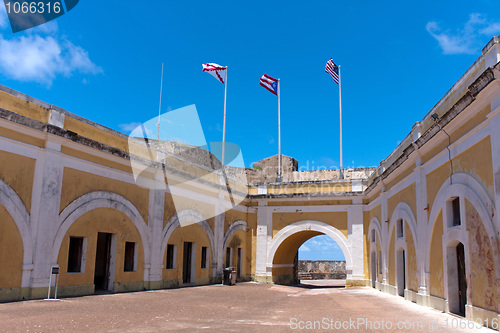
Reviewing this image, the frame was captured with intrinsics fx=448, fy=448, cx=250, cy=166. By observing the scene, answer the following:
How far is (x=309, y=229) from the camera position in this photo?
71.5ft

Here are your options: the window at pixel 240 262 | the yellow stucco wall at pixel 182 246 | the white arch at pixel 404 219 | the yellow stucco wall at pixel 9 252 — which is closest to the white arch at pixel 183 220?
the yellow stucco wall at pixel 182 246

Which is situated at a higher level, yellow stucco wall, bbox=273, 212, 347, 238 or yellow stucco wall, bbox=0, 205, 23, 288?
yellow stucco wall, bbox=273, 212, 347, 238

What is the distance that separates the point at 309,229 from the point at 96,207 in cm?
1155

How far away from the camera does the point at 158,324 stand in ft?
26.1

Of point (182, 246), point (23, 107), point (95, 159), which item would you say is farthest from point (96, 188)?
point (182, 246)

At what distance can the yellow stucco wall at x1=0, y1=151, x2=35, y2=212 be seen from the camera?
34.8ft

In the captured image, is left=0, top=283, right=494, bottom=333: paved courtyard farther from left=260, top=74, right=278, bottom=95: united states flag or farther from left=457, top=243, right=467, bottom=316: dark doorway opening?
left=260, top=74, right=278, bottom=95: united states flag

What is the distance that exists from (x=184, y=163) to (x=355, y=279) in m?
9.73

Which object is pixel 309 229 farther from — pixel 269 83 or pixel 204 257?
pixel 269 83

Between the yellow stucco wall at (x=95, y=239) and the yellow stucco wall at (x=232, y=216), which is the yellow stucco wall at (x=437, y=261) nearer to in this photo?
the yellow stucco wall at (x=95, y=239)

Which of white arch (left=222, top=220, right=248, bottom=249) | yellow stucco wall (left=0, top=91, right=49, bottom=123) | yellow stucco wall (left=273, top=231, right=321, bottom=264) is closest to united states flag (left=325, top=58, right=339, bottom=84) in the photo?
yellow stucco wall (left=273, top=231, right=321, bottom=264)

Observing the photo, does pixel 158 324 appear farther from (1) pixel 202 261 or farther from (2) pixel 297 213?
(2) pixel 297 213

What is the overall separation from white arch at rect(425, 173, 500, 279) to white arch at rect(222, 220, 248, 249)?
10.5 meters

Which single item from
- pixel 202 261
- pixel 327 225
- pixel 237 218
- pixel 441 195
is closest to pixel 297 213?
pixel 327 225
